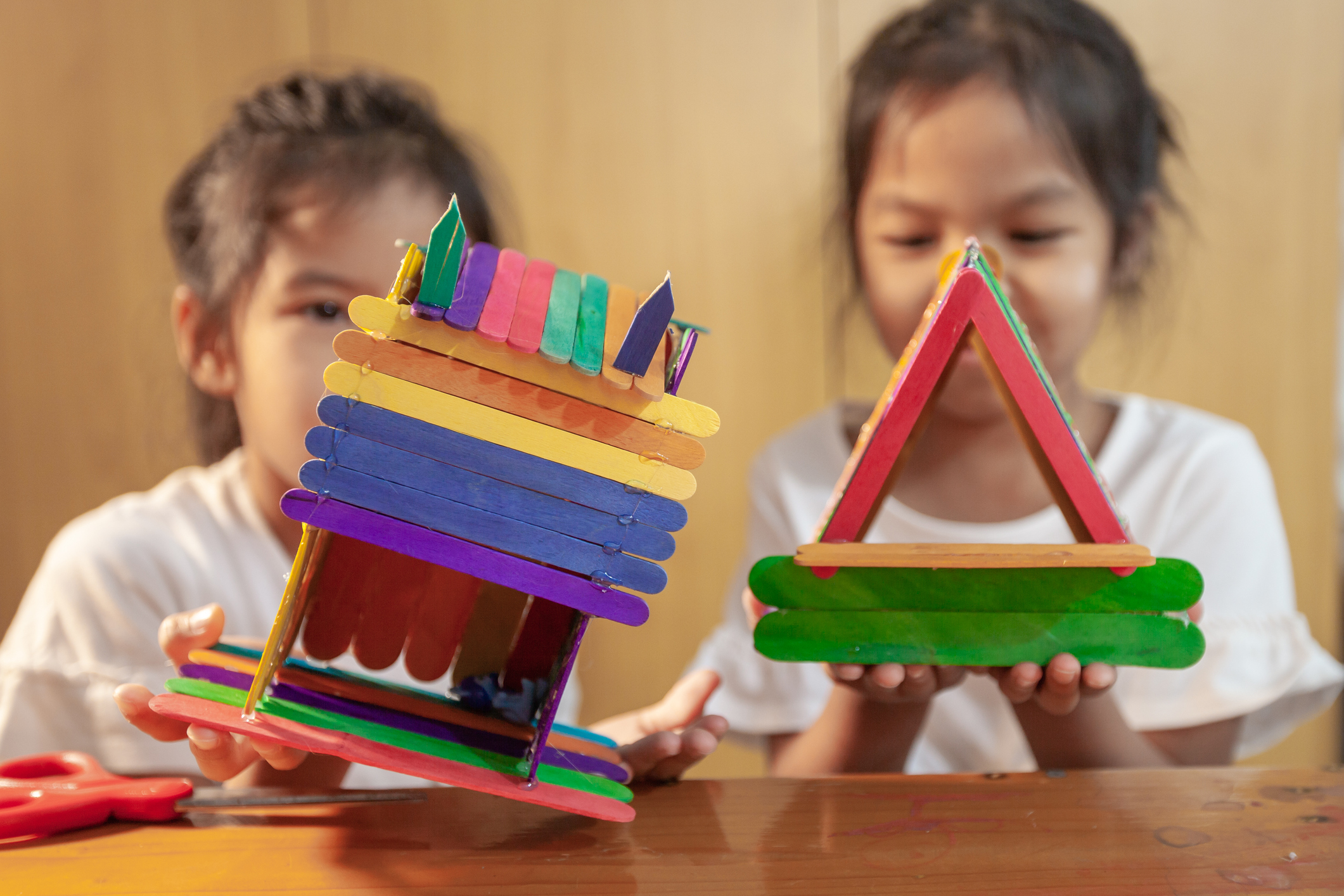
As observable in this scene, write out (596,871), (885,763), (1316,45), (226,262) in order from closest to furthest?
(596,871)
(885,763)
(226,262)
(1316,45)

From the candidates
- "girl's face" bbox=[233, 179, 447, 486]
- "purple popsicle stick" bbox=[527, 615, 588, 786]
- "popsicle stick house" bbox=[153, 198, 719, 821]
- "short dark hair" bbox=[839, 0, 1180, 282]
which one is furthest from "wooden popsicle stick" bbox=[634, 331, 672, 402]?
"short dark hair" bbox=[839, 0, 1180, 282]

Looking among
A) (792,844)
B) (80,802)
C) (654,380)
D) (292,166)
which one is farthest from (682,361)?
(292,166)

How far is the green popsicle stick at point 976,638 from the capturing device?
1.60 ft

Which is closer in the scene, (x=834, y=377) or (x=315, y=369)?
(x=315, y=369)

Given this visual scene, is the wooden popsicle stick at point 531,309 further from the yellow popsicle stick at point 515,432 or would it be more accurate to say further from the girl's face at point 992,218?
the girl's face at point 992,218

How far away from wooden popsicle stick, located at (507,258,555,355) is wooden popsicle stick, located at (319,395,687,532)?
0.16ft

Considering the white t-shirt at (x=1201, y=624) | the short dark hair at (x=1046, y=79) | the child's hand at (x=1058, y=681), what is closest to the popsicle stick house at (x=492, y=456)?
the child's hand at (x=1058, y=681)

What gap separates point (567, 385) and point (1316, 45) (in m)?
1.47

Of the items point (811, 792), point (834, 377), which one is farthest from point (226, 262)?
point (834, 377)

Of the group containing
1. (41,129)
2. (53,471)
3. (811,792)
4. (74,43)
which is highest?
(74,43)

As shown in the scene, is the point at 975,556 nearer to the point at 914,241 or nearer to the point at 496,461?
the point at 496,461

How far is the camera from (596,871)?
0.42 m

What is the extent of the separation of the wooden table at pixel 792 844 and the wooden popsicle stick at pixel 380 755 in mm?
23

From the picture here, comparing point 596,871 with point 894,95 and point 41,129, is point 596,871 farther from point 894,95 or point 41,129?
point 41,129
